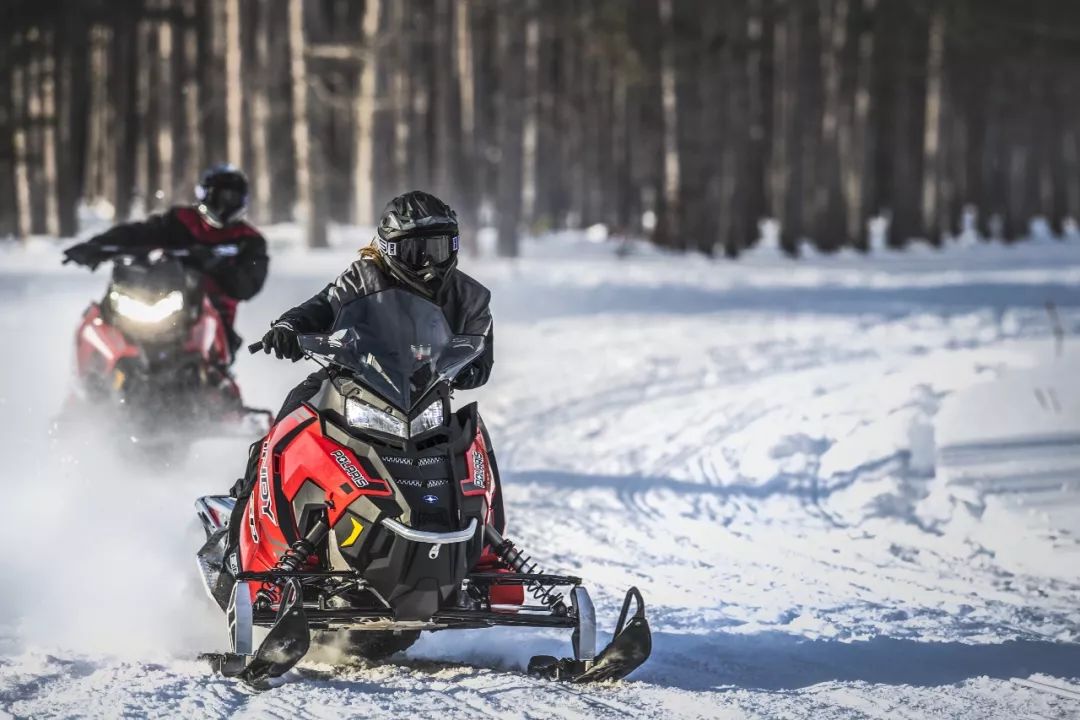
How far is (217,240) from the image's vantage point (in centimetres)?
996

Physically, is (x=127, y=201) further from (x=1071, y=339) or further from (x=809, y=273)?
(x=1071, y=339)

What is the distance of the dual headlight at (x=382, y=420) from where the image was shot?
532 centimetres

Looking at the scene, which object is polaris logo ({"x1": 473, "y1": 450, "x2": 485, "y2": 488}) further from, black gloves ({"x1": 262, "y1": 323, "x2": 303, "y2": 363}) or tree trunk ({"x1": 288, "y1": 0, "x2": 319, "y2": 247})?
tree trunk ({"x1": 288, "y1": 0, "x2": 319, "y2": 247})

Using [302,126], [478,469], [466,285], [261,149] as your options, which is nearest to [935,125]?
[261,149]

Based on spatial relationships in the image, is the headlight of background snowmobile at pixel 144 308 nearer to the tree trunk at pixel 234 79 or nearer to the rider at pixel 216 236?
the rider at pixel 216 236

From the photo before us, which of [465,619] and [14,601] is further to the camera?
[14,601]

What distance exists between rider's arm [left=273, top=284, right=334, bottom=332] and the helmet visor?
0.31 meters

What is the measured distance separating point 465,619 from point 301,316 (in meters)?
1.24

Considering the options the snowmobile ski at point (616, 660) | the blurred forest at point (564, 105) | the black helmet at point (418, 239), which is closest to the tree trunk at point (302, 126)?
the blurred forest at point (564, 105)

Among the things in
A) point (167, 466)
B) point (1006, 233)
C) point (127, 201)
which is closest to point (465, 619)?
point (167, 466)

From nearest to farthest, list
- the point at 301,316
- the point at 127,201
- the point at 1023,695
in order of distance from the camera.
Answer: the point at 1023,695 < the point at 301,316 < the point at 127,201

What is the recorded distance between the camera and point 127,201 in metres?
38.6

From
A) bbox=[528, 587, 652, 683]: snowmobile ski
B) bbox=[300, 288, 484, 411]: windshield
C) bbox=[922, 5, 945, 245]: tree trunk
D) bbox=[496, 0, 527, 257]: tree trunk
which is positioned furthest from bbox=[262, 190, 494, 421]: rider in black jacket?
bbox=[922, 5, 945, 245]: tree trunk

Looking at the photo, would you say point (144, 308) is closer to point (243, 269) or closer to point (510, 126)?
point (243, 269)
